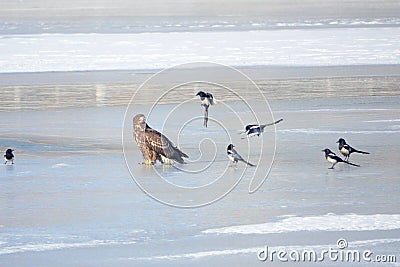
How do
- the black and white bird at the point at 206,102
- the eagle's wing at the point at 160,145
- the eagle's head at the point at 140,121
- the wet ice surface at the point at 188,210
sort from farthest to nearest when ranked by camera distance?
the black and white bird at the point at 206,102
the eagle's head at the point at 140,121
the eagle's wing at the point at 160,145
the wet ice surface at the point at 188,210

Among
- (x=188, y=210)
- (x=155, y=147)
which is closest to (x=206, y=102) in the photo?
(x=155, y=147)

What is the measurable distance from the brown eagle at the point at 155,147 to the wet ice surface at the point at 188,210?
0.28ft

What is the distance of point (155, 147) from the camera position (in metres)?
6.25

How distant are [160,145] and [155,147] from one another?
0.16 feet

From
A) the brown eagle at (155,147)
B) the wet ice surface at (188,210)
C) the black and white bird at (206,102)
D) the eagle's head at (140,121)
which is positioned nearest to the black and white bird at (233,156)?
the wet ice surface at (188,210)

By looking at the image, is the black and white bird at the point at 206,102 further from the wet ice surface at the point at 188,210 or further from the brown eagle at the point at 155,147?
the brown eagle at the point at 155,147

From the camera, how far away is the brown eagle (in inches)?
246

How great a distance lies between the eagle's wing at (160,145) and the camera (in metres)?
6.23

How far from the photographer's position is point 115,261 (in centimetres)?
417

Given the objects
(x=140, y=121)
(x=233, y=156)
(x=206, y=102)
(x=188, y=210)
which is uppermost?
(x=206, y=102)

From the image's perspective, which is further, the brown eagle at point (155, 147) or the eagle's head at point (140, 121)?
the eagle's head at point (140, 121)

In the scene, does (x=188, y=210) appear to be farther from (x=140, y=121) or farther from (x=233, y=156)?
(x=140, y=121)

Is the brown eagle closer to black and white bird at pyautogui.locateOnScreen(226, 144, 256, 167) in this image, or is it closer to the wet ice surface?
the wet ice surface

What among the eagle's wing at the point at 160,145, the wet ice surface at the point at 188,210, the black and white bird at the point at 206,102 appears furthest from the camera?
the black and white bird at the point at 206,102
